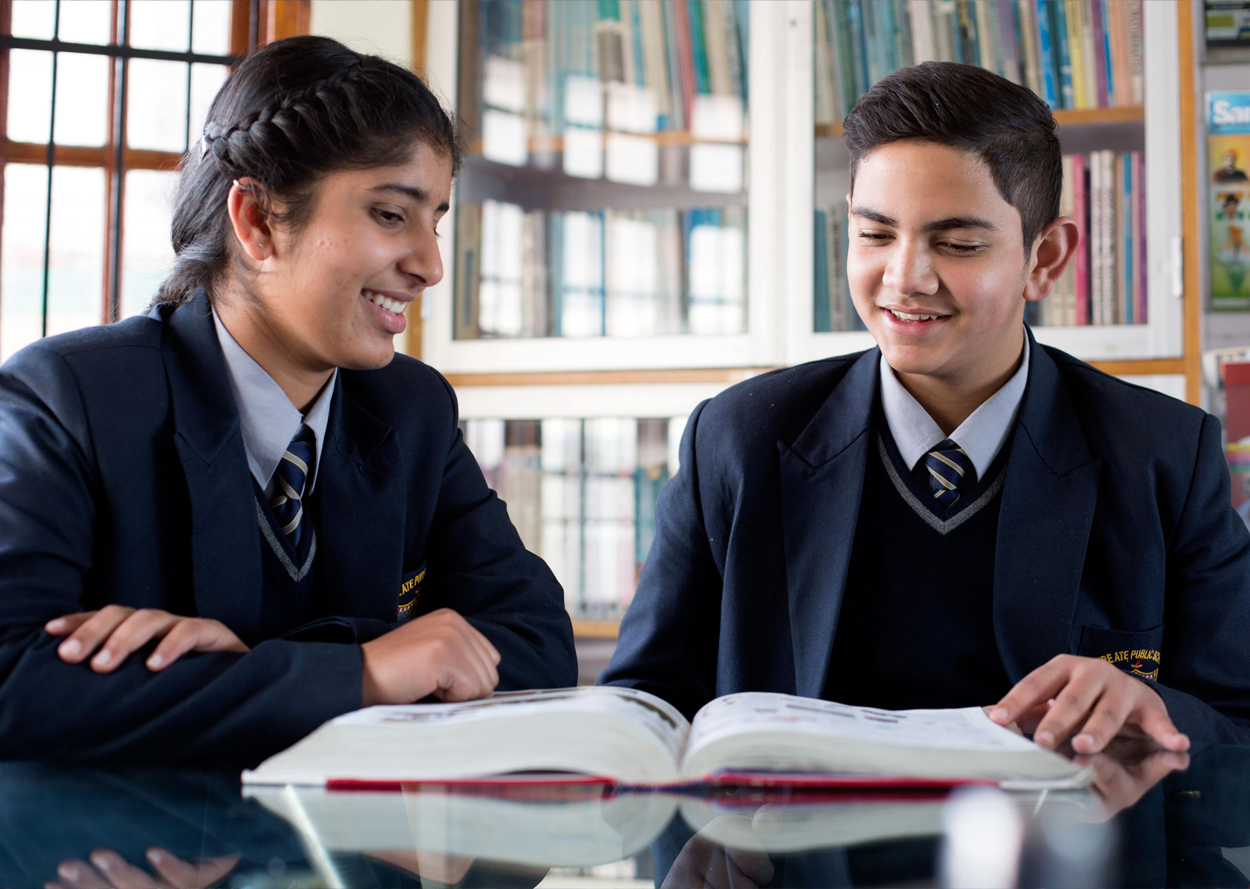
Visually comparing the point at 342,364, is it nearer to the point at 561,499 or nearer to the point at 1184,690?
the point at 1184,690

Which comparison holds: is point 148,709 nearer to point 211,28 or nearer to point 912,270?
point 912,270

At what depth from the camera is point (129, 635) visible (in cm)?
90

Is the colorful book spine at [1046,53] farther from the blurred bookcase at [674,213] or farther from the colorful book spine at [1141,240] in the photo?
the colorful book spine at [1141,240]

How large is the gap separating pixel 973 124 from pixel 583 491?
1.23m

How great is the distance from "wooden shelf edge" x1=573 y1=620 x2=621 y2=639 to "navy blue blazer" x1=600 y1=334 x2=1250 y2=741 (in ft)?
3.02

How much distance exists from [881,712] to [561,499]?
145cm

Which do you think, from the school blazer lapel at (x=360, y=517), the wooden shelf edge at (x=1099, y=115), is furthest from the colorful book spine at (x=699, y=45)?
the school blazer lapel at (x=360, y=517)

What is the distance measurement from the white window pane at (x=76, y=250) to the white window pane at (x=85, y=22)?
28 centimetres

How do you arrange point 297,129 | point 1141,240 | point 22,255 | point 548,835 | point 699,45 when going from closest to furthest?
1. point 548,835
2. point 297,129
3. point 1141,240
4. point 699,45
5. point 22,255

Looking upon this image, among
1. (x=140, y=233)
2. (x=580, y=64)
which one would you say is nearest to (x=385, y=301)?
(x=580, y=64)

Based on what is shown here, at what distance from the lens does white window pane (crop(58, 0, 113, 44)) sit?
92.8 inches

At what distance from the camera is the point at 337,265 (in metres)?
1.17

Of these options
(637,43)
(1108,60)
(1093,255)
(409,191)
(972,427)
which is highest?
(637,43)

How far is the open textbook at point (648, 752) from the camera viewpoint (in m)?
0.69
